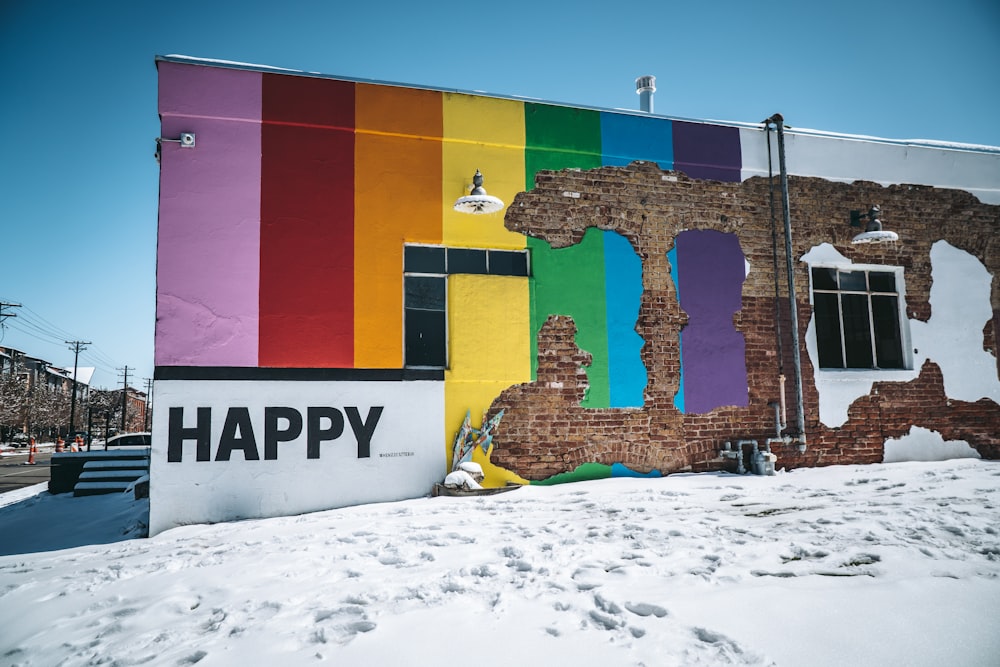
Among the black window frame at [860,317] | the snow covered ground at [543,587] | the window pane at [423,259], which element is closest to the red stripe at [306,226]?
the window pane at [423,259]

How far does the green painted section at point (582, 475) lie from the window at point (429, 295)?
6.14ft

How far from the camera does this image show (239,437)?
20.9ft

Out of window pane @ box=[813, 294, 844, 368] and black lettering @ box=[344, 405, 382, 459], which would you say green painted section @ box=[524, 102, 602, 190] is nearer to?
black lettering @ box=[344, 405, 382, 459]

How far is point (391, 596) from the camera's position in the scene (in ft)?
11.6

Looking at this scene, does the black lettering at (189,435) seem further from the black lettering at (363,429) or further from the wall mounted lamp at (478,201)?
the wall mounted lamp at (478,201)

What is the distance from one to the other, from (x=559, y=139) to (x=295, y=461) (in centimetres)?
508

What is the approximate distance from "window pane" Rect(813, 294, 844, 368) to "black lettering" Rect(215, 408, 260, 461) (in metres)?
7.51

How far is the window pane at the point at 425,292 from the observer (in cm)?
725

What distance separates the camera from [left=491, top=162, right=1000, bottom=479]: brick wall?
7.45 meters

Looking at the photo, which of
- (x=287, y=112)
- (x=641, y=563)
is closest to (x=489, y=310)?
(x=287, y=112)

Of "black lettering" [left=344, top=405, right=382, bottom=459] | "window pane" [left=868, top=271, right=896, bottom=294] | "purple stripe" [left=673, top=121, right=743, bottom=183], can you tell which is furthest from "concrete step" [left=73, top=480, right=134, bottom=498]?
"window pane" [left=868, top=271, right=896, bottom=294]

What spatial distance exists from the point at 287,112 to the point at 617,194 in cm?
416

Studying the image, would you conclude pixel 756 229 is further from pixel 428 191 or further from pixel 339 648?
pixel 339 648

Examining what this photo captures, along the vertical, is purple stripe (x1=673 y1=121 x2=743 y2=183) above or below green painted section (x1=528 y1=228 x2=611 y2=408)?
above
